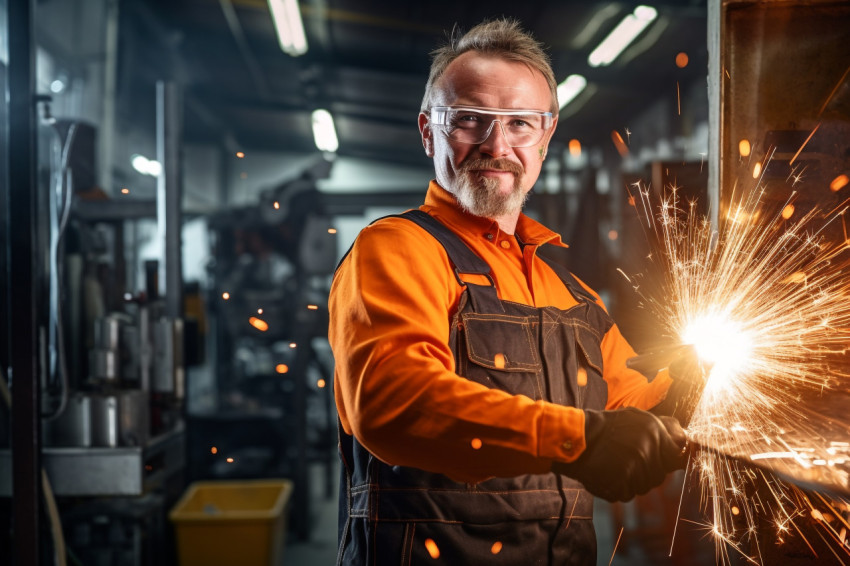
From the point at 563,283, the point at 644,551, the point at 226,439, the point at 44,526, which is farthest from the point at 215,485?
the point at 563,283

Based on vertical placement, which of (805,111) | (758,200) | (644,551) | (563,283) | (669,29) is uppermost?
(669,29)

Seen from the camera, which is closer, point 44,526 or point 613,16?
point 44,526

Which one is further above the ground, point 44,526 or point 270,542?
point 44,526

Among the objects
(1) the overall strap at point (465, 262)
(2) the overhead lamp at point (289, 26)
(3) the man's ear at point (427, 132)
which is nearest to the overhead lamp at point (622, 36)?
(2) the overhead lamp at point (289, 26)

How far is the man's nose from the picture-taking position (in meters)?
1.63

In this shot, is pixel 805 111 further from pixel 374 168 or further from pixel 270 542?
pixel 374 168

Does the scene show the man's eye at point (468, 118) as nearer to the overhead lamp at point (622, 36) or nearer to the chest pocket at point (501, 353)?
the chest pocket at point (501, 353)

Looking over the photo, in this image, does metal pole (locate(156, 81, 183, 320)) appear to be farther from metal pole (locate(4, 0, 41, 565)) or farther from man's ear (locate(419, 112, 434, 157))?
man's ear (locate(419, 112, 434, 157))

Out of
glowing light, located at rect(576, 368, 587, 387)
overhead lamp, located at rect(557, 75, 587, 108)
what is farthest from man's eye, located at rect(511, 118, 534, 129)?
overhead lamp, located at rect(557, 75, 587, 108)

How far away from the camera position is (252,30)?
21.2ft

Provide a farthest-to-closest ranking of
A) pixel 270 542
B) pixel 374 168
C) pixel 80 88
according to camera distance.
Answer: pixel 374 168
pixel 80 88
pixel 270 542

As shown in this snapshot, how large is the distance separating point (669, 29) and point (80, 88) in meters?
4.48

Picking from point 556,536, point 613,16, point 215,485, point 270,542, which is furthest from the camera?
point 613,16

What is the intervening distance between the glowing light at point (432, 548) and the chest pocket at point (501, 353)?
0.32 meters
